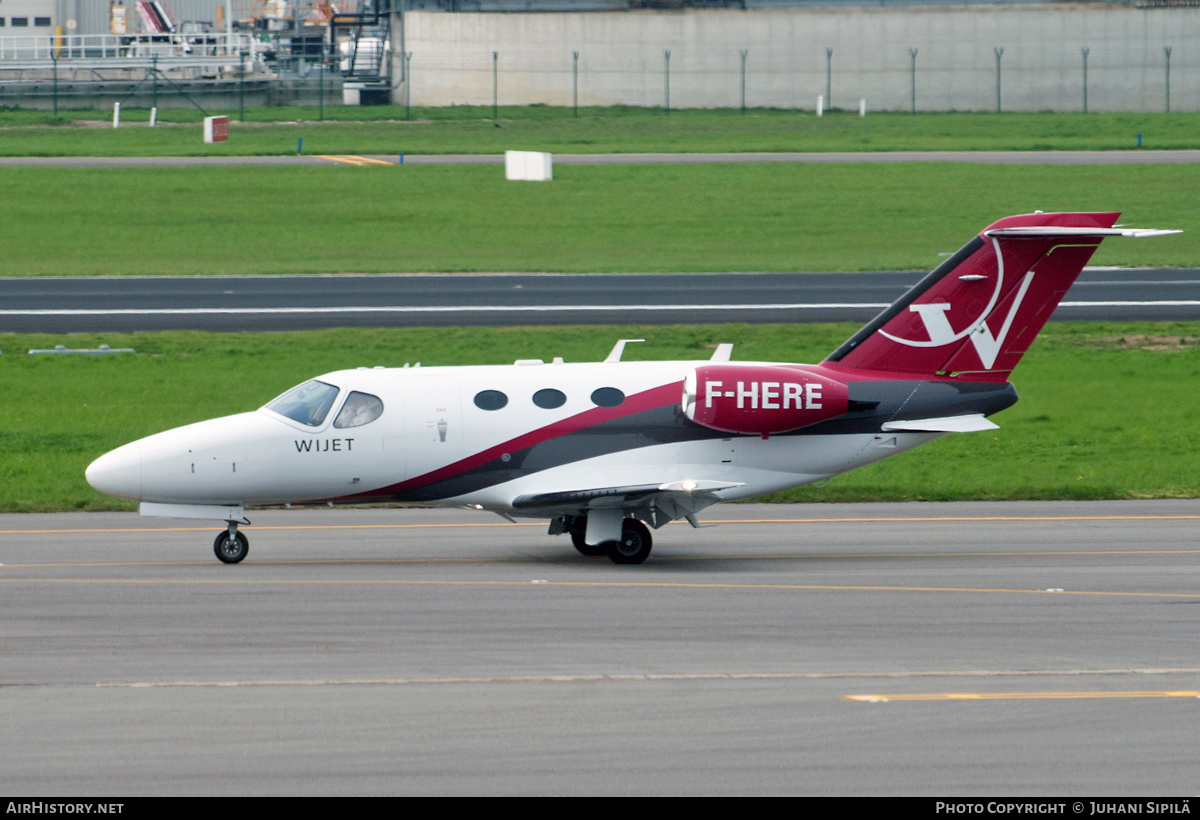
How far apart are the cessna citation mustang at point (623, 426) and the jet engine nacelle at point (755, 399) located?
0.07 feet

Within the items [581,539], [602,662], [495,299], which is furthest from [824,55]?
[602,662]

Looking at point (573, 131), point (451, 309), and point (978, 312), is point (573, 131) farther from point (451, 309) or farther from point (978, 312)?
point (978, 312)

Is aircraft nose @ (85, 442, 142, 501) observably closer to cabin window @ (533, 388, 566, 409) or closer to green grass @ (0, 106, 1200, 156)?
cabin window @ (533, 388, 566, 409)

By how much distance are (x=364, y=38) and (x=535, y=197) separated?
48345 millimetres

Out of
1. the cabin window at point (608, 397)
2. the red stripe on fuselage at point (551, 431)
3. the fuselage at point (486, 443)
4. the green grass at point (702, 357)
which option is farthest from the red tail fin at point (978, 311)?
the green grass at point (702, 357)

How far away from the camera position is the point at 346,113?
81.1 meters

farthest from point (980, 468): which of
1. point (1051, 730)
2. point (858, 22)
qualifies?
point (858, 22)

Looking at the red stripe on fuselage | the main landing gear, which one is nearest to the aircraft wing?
the main landing gear

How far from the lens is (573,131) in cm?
7331

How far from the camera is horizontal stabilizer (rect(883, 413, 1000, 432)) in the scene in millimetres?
17453

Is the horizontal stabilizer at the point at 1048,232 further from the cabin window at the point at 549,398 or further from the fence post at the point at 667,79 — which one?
the fence post at the point at 667,79

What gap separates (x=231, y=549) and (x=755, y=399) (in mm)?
6180
